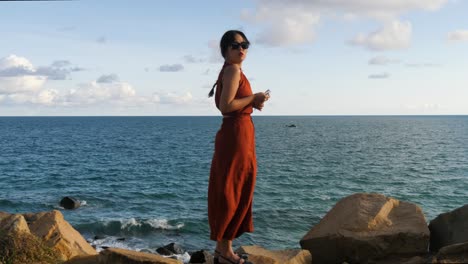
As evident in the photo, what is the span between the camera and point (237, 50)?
5.09 meters

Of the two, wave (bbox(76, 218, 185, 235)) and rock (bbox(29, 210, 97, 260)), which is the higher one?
rock (bbox(29, 210, 97, 260))

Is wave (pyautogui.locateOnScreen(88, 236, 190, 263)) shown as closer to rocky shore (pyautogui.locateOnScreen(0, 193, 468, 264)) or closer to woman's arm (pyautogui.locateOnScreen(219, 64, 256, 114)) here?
rocky shore (pyautogui.locateOnScreen(0, 193, 468, 264))

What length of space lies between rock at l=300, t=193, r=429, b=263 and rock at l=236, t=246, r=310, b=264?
3.45 feet

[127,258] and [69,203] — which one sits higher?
[127,258]

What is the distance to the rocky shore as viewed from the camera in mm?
6699

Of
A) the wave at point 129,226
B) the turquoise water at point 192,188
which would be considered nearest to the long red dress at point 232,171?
the turquoise water at point 192,188

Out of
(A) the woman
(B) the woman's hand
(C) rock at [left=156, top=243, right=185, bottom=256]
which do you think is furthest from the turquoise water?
(B) the woman's hand

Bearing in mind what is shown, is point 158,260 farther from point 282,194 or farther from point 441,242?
point 282,194

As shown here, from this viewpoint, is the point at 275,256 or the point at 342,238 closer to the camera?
the point at 275,256

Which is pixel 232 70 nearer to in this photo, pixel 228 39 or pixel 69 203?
pixel 228 39

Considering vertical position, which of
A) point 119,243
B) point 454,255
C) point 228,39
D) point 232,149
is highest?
point 228,39

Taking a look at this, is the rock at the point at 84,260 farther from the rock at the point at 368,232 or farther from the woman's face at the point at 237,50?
the rock at the point at 368,232

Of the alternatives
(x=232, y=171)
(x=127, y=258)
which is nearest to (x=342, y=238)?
(x=232, y=171)

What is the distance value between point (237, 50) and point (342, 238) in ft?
15.4
